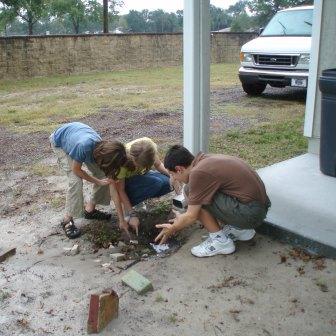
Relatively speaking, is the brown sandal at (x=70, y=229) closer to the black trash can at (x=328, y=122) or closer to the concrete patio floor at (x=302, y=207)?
the concrete patio floor at (x=302, y=207)

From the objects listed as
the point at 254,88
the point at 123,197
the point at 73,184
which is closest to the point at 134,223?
the point at 123,197

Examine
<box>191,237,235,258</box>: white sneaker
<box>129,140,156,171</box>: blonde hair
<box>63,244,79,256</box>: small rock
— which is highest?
<box>129,140,156,171</box>: blonde hair

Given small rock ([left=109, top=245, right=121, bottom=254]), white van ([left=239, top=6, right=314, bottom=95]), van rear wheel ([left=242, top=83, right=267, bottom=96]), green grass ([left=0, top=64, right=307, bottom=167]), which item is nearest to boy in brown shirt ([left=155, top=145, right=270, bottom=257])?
small rock ([left=109, top=245, right=121, bottom=254])

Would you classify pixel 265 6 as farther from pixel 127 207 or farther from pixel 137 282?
pixel 137 282

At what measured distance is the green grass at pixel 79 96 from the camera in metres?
9.04

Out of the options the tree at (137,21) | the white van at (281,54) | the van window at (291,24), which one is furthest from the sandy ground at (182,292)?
the tree at (137,21)

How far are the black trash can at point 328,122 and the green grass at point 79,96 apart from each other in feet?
16.5

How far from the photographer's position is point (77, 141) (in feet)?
11.6

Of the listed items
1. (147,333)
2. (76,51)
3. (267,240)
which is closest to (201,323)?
(147,333)

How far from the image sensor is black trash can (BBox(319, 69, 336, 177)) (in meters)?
4.26

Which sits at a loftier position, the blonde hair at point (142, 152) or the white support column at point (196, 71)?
the white support column at point (196, 71)

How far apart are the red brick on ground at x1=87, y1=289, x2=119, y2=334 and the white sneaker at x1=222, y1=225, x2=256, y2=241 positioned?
1.18 m

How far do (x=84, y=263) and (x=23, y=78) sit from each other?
14.2m

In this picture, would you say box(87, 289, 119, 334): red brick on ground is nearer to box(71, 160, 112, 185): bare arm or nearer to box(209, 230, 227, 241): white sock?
box(209, 230, 227, 241): white sock
